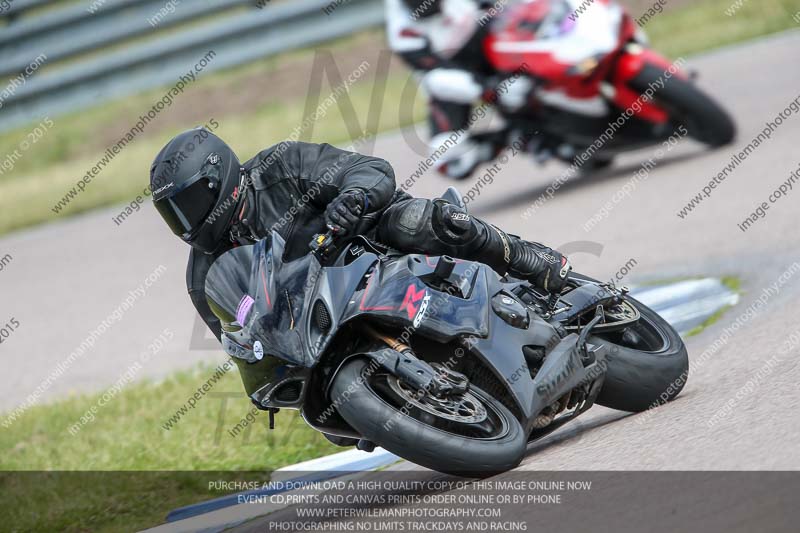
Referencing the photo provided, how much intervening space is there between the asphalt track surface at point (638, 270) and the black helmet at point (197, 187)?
156cm

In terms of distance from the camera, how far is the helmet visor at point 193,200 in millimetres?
4410

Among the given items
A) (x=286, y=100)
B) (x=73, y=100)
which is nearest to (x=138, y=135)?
(x=73, y=100)

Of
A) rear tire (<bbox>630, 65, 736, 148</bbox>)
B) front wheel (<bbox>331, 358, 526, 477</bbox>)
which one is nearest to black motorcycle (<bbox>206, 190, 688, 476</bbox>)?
front wheel (<bbox>331, 358, 526, 477</bbox>)

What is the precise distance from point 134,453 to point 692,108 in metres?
5.95

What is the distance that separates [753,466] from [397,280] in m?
1.45

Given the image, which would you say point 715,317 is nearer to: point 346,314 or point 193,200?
point 346,314

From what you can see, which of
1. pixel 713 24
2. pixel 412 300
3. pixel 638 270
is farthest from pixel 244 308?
pixel 713 24

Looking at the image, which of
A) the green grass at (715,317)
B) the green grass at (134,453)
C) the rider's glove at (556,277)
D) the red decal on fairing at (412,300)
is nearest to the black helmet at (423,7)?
the green grass at (134,453)

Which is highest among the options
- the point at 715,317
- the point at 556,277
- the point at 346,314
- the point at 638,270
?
the point at 346,314

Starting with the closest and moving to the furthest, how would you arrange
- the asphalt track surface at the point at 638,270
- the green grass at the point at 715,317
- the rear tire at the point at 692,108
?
the asphalt track surface at the point at 638,270 → the green grass at the point at 715,317 → the rear tire at the point at 692,108

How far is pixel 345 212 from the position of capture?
4.46 metres

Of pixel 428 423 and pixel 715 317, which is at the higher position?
pixel 428 423

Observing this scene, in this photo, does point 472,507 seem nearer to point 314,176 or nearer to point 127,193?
point 314,176

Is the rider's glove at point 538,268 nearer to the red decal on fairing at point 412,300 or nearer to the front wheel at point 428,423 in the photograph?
the red decal on fairing at point 412,300
